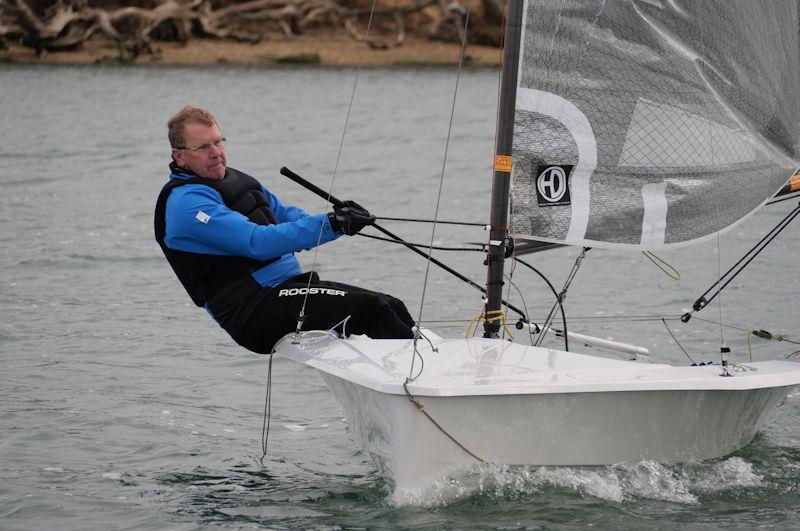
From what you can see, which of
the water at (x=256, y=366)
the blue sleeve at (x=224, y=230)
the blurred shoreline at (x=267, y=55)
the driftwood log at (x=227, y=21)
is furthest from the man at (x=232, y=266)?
the driftwood log at (x=227, y=21)

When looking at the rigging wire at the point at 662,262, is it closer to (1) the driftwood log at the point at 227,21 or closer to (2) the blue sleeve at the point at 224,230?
(2) the blue sleeve at the point at 224,230

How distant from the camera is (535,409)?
14.0 feet

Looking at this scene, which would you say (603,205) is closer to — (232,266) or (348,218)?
(348,218)

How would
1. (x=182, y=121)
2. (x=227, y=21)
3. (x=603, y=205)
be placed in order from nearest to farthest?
(x=182, y=121) < (x=603, y=205) < (x=227, y=21)

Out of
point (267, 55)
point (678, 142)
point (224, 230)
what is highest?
point (267, 55)

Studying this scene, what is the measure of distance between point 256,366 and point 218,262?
233 centimetres

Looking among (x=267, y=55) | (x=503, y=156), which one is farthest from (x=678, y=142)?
(x=267, y=55)

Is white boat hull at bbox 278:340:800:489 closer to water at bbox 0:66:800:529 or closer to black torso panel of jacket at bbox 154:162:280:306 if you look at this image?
water at bbox 0:66:800:529

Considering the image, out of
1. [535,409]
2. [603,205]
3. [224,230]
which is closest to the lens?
[535,409]

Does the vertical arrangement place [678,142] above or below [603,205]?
above

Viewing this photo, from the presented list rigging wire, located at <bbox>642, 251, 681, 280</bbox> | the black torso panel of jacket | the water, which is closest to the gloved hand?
the black torso panel of jacket

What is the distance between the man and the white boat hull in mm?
147

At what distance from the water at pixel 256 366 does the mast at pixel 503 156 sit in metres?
0.75

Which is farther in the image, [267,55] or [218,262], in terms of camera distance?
[267,55]
